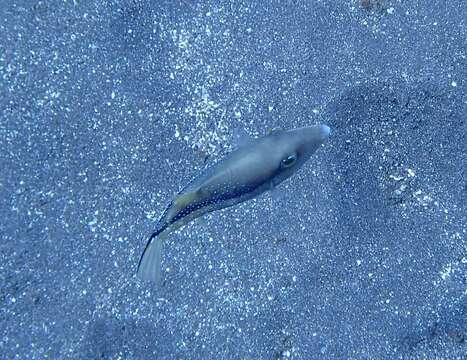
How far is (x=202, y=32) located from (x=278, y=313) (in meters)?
1.67

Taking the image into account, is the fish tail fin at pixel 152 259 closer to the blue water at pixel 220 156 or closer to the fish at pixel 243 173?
the fish at pixel 243 173

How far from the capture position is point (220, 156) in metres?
2.77

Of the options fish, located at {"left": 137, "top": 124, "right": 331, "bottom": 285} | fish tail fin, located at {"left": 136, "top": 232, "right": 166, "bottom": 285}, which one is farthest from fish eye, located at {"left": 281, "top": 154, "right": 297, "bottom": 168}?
fish tail fin, located at {"left": 136, "top": 232, "right": 166, "bottom": 285}

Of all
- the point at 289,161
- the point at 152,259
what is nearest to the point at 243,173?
the point at 289,161

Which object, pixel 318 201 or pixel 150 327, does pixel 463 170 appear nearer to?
pixel 318 201

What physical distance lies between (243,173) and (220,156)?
2.58 ft

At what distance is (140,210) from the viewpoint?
2.68 metres

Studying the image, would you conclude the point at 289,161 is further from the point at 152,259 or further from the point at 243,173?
the point at 152,259

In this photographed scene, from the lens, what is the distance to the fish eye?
6.75 ft

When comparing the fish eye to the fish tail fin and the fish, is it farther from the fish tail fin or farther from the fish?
the fish tail fin

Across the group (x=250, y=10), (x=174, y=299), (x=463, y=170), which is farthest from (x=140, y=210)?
(x=463, y=170)

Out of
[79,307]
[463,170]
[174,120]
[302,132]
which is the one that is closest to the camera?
[302,132]

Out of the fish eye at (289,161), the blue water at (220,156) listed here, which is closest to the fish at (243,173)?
the fish eye at (289,161)

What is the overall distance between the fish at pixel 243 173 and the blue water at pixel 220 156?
0.62 metres
